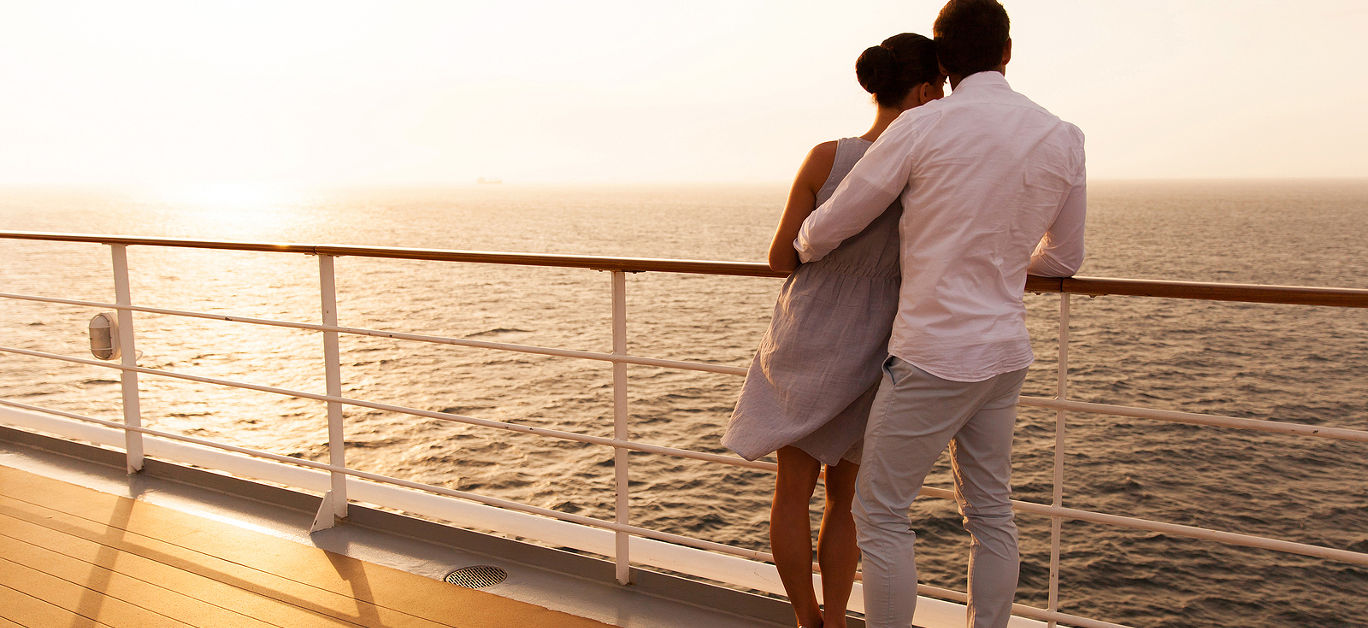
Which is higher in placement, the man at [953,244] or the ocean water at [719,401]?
the man at [953,244]

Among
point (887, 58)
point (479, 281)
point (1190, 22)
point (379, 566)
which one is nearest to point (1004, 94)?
point (887, 58)

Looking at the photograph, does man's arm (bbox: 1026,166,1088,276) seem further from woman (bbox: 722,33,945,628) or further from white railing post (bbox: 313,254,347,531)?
white railing post (bbox: 313,254,347,531)

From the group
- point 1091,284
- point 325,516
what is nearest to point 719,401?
point 325,516

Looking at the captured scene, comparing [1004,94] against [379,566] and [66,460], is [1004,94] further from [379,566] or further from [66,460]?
[66,460]

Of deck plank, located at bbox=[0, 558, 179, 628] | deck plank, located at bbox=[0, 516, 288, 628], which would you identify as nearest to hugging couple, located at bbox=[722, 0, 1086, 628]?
deck plank, located at bbox=[0, 516, 288, 628]

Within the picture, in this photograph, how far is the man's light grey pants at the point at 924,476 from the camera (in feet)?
4.18

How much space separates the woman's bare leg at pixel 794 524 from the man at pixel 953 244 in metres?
0.19

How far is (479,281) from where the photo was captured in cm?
3022

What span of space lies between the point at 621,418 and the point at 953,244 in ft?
3.16

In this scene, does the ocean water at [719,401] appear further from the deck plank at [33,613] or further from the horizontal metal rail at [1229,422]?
the deck plank at [33,613]

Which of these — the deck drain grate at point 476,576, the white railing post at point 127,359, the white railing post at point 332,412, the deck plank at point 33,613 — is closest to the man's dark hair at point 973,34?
the deck drain grate at point 476,576

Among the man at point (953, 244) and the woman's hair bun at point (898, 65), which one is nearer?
A: the man at point (953, 244)

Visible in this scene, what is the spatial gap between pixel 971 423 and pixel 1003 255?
0.93 ft

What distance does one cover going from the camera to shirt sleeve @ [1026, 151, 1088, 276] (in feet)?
4.17
